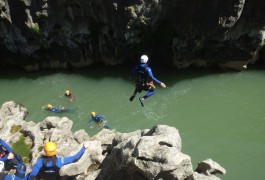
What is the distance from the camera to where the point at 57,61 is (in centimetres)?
2867

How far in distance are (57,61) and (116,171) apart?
18794 mm

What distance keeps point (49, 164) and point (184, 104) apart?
1433cm

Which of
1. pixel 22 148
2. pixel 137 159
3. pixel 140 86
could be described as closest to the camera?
pixel 137 159

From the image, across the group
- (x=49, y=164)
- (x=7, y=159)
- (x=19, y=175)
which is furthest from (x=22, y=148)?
(x=49, y=164)

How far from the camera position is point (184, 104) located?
24.1 meters

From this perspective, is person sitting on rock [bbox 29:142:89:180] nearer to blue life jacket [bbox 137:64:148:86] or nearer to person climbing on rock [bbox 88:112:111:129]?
blue life jacket [bbox 137:64:148:86]

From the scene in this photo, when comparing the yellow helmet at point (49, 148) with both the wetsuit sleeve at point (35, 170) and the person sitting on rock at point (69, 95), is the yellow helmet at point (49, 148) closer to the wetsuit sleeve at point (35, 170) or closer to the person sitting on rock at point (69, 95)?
the wetsuit sleeve at point (35, 170)

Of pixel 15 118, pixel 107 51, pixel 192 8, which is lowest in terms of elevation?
pixel 15 118

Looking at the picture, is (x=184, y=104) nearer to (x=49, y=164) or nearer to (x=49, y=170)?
(x=49, y=170)

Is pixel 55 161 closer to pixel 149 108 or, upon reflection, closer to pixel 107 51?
pixel 149 108

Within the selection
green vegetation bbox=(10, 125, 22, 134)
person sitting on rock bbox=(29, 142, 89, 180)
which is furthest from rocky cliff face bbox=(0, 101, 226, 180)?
green vegetation bbox=(10, 125, 22, 134)

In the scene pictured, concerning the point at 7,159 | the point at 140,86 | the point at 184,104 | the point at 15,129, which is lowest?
the point at 184,104

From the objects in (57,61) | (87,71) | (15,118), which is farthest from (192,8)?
(15,118)

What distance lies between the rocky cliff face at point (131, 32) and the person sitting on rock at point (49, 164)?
1534cm
